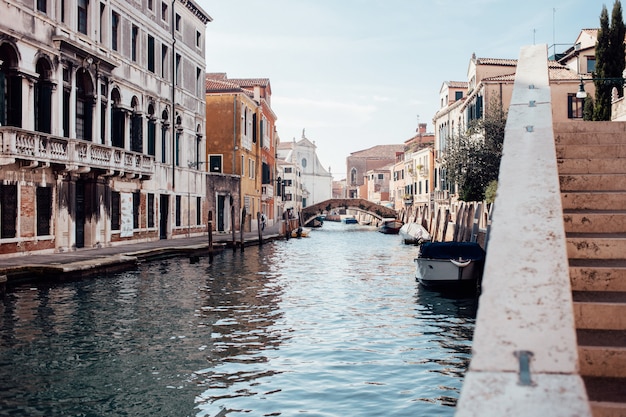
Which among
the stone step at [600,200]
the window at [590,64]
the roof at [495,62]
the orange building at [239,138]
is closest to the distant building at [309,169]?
the orange building at [239,138]

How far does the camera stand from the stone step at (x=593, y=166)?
526 centimetres

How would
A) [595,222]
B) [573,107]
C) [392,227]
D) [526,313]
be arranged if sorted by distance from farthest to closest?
[392,227]
[573,107]
[595,222]
[526,313]

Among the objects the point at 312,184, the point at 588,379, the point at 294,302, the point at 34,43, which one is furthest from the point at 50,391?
the point at 312,184

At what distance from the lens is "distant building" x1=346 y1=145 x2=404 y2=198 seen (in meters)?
→ 103

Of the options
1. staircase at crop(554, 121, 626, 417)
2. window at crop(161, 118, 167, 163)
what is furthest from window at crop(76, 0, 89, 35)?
staircase at crop(554, 121, 626, 417)

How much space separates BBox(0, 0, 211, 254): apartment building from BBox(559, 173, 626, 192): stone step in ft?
46.1

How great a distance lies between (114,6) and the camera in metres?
22.5

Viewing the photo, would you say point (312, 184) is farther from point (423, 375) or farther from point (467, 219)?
point (423, 375)

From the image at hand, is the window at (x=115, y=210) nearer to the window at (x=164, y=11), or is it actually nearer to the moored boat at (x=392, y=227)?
the window at (x=164, y=11)

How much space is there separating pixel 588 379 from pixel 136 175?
2181cm

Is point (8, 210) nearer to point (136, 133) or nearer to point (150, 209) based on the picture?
point (136, 133)

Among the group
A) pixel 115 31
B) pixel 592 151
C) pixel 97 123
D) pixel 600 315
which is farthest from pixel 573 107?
pixel 600 315

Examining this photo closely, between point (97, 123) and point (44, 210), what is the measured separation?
412 cm

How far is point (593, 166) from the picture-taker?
5281mm
